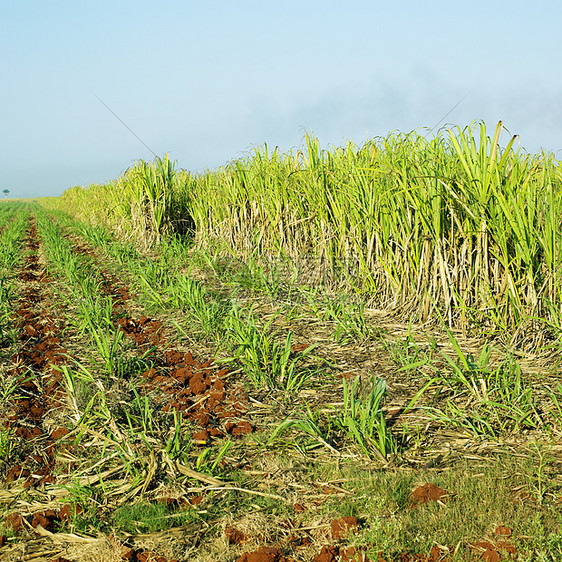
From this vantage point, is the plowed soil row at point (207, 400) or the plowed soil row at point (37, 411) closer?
the plowed soil row at point (207, 400)

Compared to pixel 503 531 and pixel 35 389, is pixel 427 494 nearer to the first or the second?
pixel 503 531

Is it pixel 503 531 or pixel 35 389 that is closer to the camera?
pixel 503 531

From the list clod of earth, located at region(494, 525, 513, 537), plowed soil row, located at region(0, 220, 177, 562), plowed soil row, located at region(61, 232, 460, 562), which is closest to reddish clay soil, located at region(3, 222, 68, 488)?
plowed soil row, located at region(0, 220, 177, 562)

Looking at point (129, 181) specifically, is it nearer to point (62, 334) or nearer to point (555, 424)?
point (62, 334)

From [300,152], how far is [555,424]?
4.46m

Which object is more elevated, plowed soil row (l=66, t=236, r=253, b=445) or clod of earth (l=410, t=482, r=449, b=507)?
plowed soil row (l=66, t=236, r=253, b=445)

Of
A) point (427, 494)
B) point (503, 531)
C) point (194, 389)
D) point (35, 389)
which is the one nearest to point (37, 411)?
point (35, 389)

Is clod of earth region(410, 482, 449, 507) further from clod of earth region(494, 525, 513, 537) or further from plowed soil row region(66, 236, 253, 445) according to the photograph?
plowed soil row region(66, 236, 253, 445)

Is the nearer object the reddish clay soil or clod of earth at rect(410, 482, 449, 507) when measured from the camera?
clod of earth at rect(410, 482, 449, 507)

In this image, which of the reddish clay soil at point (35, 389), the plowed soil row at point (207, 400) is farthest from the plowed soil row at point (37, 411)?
the plowed soil row at point (207, 400)

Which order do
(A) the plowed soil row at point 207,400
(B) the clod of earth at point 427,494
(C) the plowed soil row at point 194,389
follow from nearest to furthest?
(A) the plowed soil row at point 207,400 → (B) the clod of earth at point 427,494 → (C) the plowed soil row at point 194,389

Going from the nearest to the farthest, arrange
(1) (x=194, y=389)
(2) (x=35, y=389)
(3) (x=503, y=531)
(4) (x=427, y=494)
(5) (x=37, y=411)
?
(3) (x=503, y=531), (4) (x=427, y=494), (5) (x=37, y=411), (1) (x=194, y=389), (2) (x=35, y=389)

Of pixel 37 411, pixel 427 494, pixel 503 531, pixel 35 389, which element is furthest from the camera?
pixel 35 389

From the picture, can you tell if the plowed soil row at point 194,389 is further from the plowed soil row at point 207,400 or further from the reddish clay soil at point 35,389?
the reddish clay soil at point 35,389
